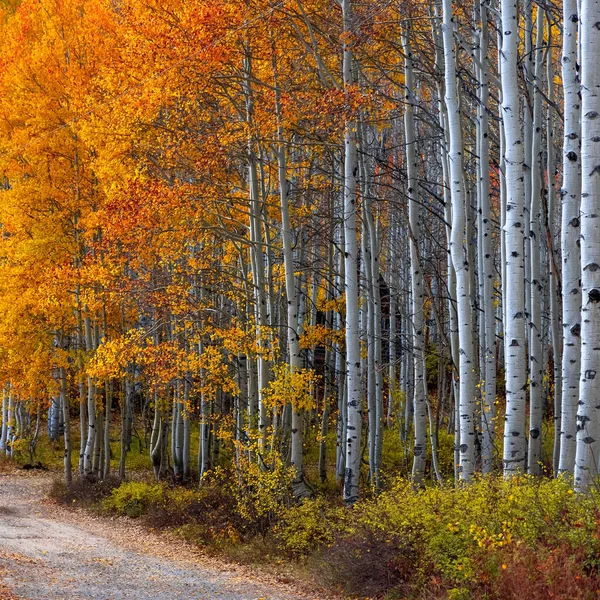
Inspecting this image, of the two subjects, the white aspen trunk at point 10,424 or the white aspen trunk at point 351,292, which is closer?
the white aspen trunk at point 351,292

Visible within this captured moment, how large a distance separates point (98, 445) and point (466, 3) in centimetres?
1287

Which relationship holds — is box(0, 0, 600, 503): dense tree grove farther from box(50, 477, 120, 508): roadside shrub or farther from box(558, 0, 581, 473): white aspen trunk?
box(50, 477, 120, 508): roadside shrub

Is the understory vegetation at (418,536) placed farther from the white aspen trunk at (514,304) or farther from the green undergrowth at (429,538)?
the white aspen trunk at (514,304)

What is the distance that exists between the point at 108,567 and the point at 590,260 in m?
7.03

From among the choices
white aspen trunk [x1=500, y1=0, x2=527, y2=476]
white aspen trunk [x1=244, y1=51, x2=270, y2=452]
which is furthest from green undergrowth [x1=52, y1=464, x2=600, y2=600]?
white aspen trunk [x1=244, y1=51, x2=270, y2=452]

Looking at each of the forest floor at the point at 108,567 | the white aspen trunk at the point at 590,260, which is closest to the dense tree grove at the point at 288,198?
the white aspen trunk at the point at 590,260

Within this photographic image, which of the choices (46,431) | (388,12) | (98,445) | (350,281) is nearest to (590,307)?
(350,281)

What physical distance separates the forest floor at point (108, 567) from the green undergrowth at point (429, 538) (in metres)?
0.55

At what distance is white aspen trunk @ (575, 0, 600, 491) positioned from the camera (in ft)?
22.4

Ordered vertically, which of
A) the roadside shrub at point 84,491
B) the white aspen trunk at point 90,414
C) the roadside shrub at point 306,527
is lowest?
the roadside shrub at point 84,491

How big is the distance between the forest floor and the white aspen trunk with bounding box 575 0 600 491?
3521 mm

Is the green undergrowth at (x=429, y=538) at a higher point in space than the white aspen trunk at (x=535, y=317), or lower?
lower

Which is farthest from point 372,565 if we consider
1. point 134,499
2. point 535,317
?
point 134,499

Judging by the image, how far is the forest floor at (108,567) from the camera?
875 cm
